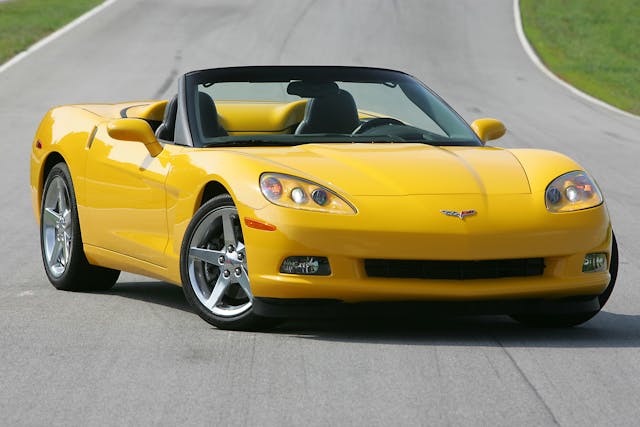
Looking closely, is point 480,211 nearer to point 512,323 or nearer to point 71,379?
point 512,323

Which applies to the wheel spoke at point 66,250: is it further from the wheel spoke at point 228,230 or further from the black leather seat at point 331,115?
the wheel spoke at point 228,230

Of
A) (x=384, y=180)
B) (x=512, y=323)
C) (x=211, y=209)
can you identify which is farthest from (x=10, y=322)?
(x=512, y=323)

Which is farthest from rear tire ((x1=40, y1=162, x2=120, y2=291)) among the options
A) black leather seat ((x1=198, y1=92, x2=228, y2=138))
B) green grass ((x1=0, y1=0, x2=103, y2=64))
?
green grass ((x1=0, y1=0, x2=103, y2=64))

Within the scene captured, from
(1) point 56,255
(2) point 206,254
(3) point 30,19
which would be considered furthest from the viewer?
(3) point 30,19

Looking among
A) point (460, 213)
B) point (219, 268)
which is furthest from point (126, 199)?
point (460, 213)

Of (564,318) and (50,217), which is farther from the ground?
(564,318)

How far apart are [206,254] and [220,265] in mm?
107

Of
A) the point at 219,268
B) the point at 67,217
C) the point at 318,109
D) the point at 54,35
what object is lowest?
the point at 54,35

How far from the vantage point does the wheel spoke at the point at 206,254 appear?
654cm

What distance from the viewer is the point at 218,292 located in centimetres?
652

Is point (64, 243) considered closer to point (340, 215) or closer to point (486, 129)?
point (486, 129)

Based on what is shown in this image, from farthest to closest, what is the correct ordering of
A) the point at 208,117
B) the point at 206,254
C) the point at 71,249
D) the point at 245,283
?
the point at 71,249 → the point at 208,117 → the point at 206,254 → the point at 245,283

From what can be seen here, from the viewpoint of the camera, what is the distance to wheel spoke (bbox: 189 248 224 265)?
654 centimetres

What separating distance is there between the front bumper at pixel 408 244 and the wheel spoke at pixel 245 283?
78 mm
